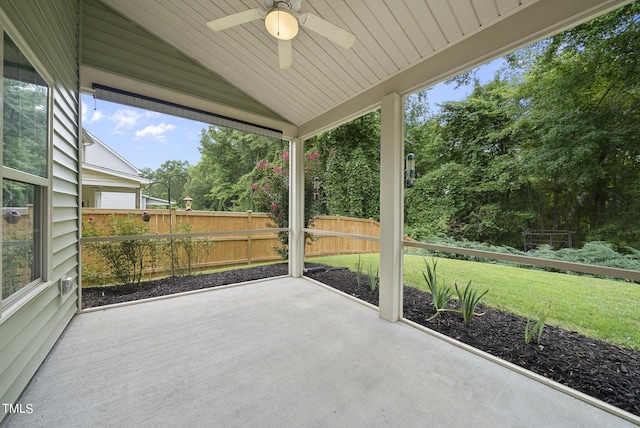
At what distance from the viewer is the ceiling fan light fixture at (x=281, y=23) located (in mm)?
1864

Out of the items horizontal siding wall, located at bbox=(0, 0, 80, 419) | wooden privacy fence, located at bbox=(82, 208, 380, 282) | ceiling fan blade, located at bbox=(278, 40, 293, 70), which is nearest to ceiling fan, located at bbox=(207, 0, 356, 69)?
ceiling fan blade, located at bbox=(278, 40, 293, 70)

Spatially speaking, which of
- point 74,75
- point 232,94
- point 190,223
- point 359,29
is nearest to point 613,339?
point 359,29

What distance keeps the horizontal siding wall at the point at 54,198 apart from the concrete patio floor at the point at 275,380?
19cm

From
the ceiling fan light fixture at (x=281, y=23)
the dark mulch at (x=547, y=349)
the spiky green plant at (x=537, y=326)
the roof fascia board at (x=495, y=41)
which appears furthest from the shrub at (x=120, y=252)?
the spiky green plant at (x=537, y=326)

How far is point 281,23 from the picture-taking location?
6.24ft

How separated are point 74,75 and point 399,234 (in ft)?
12.8

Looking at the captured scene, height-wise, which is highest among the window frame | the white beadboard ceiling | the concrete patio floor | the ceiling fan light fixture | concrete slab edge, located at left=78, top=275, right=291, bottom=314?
the white beadboard ceiling

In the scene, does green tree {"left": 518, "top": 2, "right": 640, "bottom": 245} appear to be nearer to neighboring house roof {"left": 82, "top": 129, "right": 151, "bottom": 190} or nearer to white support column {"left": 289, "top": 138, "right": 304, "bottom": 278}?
white support column {"left": 289, "top": 138, "right": 304, "bottom": 278}

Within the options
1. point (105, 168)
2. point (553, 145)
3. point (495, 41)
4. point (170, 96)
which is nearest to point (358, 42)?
point (495, 41)

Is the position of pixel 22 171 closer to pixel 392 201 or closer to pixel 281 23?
pixel 281 23

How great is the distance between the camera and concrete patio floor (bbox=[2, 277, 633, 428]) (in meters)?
1.50

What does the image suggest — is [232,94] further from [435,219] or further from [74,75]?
[435,219]

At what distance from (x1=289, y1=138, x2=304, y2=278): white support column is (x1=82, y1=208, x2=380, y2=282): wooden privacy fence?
14.2 inches

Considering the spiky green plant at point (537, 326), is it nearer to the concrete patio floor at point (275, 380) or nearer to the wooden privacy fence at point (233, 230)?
the concrete patio floor at point (275, 380)
